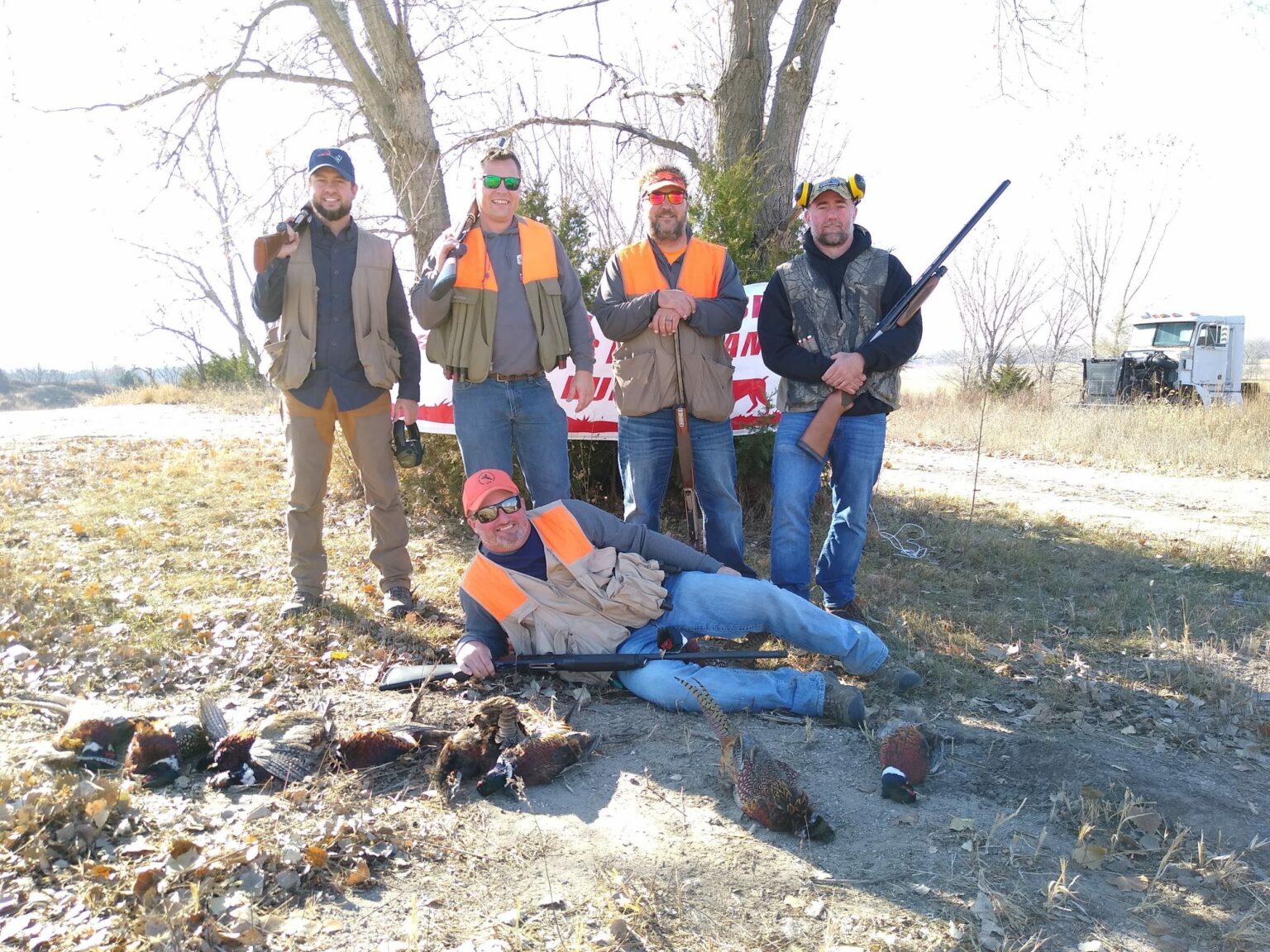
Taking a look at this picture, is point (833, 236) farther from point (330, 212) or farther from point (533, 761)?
point (533, 761)

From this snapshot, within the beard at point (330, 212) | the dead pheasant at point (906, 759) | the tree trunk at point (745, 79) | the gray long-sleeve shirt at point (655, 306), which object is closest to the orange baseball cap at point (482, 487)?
the gray long-sleeve shirt at point (655, 306)

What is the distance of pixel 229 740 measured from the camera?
3.66m

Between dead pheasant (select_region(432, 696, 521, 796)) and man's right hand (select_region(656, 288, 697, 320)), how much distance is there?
232 centimetres

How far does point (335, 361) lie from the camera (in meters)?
5.25

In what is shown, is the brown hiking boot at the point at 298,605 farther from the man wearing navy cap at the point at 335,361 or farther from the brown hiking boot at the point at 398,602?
the brown hiking boot at the point at 398,602

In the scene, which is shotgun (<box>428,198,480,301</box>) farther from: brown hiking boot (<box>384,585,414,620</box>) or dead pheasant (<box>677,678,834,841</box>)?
dead pheasant (<box>677,678,834,841</box>)

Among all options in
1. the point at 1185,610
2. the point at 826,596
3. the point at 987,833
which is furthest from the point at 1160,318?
the point at 987,833

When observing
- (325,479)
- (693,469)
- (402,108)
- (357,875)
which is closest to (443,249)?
(325,479)

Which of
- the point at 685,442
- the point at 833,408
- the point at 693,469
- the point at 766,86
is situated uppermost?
the point at 766,86

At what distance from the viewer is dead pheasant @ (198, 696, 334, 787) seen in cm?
357

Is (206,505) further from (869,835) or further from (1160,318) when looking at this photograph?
(1160,318)

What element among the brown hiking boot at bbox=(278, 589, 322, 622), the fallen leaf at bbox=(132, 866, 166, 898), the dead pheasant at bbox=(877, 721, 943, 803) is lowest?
the fallen leaf at bbox=(132, 866, 166, 898)

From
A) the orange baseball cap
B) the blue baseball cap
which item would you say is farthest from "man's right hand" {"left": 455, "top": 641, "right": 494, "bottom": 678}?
the blue baseball cap

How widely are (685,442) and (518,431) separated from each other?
955 mm
